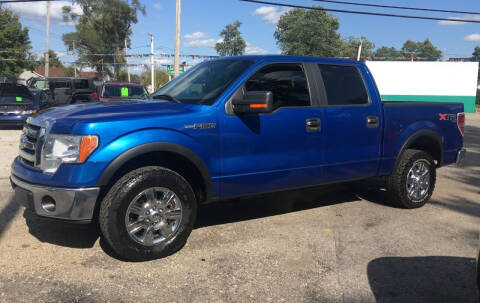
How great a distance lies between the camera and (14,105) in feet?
43.5

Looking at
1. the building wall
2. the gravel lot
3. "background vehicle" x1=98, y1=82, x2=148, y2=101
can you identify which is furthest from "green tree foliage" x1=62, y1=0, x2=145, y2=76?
the gravel lot

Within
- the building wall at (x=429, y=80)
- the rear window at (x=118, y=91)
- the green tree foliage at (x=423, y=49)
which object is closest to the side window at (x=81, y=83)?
the rear window at (x=118, y=91)

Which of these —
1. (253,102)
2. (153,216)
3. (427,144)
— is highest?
(253,102)

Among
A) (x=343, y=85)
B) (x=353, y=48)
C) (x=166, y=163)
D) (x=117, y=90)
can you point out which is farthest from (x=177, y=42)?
(x=353, y=48)

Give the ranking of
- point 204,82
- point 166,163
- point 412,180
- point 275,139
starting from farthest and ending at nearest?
point 412,180
point 204,82
point 275,139
point 166,163

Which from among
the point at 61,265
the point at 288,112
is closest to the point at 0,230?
the point at 61,265

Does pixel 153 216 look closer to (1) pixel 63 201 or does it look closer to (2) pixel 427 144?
(1) pixel 63 201

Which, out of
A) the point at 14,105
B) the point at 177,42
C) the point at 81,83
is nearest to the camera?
the point at 14,105

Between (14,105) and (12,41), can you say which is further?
(12,41)

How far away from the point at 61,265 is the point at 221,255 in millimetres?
1408

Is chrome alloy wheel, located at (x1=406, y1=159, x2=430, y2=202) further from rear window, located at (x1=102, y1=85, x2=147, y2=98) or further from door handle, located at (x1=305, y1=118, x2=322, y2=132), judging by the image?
rear window, located at (x1=102, y1=85, x2=147, y2=98)

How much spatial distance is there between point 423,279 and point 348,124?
6.23ft

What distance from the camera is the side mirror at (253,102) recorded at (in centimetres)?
372

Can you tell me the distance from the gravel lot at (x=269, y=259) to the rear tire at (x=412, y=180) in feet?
0.55
